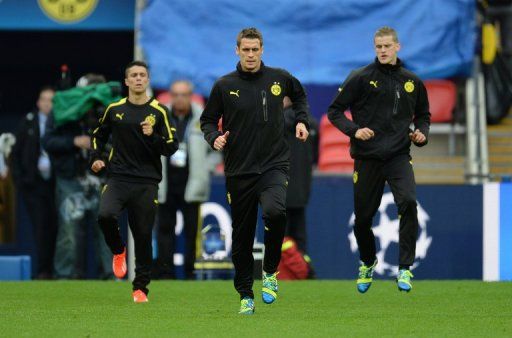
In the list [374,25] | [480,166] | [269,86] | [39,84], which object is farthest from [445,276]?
[39,84]

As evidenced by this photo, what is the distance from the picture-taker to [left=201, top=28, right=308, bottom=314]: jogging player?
39.8 feet

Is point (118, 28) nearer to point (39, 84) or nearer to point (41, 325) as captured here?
point (39, 84)

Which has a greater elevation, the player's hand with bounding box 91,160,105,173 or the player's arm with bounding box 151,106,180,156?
the player's arm with bounding box 151,106,180,156

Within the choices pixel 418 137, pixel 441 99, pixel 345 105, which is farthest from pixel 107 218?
pixel 441 99

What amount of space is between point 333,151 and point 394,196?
711cm

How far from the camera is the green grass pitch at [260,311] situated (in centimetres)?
1098

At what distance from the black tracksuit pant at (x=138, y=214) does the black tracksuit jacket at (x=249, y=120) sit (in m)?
1.74

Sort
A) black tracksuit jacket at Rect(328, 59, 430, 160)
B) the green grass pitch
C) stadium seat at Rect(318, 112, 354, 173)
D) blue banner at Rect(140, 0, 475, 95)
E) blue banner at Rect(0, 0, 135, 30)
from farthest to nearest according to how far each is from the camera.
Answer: blue banner at Rect(0, 0, 135, 30) → blue banner at Rect(140, 0, 475, 95) → stadium seat at Rect(318, 112, 354, 173) → black tracksuit jacket at Rect(328, 59, 430, 160) → the green grass pitch

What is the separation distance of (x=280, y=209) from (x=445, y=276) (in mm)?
7170

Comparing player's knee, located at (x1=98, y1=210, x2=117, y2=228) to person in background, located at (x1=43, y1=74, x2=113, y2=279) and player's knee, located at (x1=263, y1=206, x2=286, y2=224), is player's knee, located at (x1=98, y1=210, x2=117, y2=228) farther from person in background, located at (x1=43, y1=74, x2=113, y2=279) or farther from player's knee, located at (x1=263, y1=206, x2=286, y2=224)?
person in background, located at (x1=43, y1=74, x2=113, y2=279)

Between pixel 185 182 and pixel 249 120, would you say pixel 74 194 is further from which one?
pixel 249 120

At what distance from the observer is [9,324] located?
11602 mm

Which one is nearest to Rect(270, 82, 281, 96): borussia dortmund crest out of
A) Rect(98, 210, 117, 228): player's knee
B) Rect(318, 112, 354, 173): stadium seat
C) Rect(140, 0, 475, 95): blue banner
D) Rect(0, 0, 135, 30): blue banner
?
Rect(98, 210, 117, 228): player's knee

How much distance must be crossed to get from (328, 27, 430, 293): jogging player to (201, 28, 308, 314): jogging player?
1.55 meters
